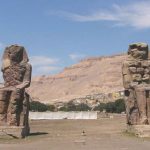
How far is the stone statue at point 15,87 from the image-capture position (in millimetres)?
16047

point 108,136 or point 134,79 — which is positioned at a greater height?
point 134,79

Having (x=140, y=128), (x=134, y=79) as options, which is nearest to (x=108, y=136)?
(x=140, y=128)

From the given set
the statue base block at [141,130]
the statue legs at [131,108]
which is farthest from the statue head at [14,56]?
the statue base block at [141,130]

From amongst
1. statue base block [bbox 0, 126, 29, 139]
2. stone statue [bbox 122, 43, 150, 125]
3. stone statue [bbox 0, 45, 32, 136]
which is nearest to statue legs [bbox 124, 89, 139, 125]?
stone statue [bbox 122, 43, 150, 125]

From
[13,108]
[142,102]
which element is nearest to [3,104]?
[13,108]

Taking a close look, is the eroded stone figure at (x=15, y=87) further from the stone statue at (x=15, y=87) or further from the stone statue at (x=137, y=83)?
the stone statue at (x=137, y=83)

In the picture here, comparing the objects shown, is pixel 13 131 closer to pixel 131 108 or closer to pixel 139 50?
pixel 131 108

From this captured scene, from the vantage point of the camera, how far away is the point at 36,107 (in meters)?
88.5

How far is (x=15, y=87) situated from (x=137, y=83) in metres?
4.20

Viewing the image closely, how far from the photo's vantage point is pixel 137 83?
1678 cm

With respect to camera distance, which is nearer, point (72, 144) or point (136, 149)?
point (136, 149)

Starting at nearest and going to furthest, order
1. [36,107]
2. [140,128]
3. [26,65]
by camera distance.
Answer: [140,128], [26,65], [36,107]

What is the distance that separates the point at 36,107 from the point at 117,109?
658 inches

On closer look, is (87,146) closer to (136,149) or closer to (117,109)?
(136,149)
